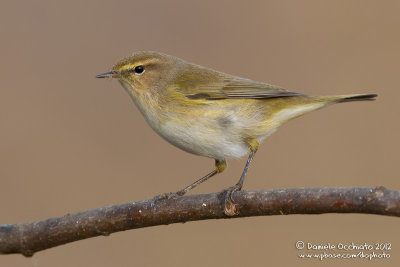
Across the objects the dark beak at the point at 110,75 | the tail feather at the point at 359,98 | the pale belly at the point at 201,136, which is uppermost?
the dark beak at the point at 110,75

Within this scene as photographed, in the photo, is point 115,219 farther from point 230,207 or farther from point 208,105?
point 208,105

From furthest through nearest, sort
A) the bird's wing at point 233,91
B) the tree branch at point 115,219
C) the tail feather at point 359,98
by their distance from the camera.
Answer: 1. the bird's wing at point 233,91
2. the tail feather at point 359,98
3. the tree branch at point 115,219

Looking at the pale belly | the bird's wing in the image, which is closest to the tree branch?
the pale belly

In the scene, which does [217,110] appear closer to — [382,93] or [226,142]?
[226,142]

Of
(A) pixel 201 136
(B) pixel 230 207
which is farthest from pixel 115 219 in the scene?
(A) pixel 201 136

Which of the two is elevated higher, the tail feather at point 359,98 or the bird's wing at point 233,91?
the bird's wing at point 233,91

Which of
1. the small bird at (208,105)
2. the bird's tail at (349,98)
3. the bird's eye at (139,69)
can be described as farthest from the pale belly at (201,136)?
the bird's tail at (349,98)

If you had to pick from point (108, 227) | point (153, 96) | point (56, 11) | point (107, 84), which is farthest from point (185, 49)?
point (108, 227)

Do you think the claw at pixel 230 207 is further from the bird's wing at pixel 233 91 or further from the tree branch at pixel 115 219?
the bird's wing at pixel 233 91
